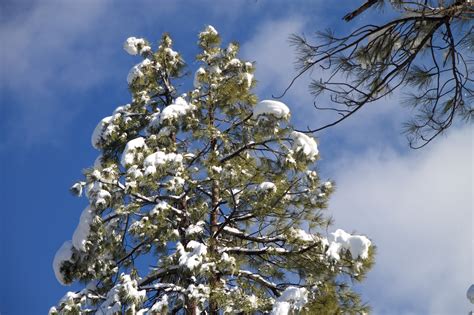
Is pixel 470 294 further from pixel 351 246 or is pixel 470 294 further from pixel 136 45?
pixel 136 45

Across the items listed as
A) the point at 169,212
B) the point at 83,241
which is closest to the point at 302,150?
the point at 169,212

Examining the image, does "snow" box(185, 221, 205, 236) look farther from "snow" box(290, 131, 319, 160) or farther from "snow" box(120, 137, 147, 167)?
"snow" box(290, 131, 319, 160)

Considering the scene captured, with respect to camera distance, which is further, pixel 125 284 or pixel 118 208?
pixel 118 208

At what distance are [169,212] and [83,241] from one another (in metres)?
1.62

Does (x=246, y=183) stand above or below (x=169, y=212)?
above

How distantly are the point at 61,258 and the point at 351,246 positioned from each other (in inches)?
198

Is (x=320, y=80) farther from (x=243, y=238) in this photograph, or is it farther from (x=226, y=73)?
(x=226, y=73)

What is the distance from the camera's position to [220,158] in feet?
32.6

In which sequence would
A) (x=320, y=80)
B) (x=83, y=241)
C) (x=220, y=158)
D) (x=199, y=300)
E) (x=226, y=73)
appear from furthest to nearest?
(x=226, y=73) < (x=220, y=158) < (x=83, y=241) < (x=199, y=300) < (x=320, y=80)

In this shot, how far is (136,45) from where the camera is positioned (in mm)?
12000

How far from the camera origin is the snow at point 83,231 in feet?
29.9

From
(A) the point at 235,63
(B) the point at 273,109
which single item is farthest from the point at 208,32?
(B) the point at 273,109

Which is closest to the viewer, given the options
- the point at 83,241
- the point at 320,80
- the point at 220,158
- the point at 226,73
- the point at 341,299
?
the point at 320,80

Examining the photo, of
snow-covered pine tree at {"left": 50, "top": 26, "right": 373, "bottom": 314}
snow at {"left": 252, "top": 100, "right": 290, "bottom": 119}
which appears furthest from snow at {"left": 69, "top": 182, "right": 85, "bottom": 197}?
snow at {"left": 252, "top": 100, "right": 290, "bottom": 119}
